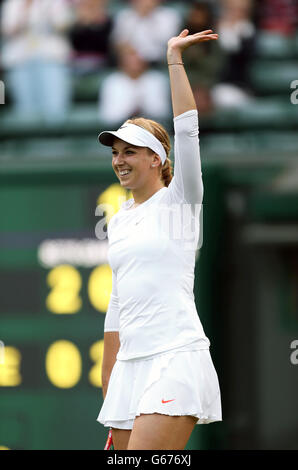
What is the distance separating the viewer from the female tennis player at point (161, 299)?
2.65 m

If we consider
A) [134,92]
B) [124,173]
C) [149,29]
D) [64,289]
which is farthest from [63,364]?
[124,173]

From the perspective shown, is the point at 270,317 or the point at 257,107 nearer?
the point at 270,317

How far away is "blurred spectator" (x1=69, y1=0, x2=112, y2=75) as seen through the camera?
6.94m

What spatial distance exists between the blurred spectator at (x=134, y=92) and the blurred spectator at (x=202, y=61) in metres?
0.23

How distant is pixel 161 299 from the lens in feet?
8.85

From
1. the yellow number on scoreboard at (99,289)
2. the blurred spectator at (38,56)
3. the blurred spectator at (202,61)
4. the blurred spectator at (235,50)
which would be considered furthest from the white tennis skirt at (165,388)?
the blurred spectator at (38,56)

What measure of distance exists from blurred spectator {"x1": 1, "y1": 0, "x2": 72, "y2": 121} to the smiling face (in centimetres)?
393

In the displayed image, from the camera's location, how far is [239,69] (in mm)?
6438

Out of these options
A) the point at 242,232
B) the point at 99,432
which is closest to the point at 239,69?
the point at 242,232

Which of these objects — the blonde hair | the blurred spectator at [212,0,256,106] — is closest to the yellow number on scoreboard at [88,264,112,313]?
A: the blurred spectator at [212,0,256,106]

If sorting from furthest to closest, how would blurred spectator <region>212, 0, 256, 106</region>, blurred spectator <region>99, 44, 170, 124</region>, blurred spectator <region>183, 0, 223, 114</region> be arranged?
blurred spectator <region>212, 0, 256, 106</region> < blurred spectator <region>99, 44, 170, 124</region> < blurred spectator <region>183, 0, 223, 114</region>

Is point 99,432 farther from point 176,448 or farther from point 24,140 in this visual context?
point 176,448

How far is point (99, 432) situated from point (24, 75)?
8.44ft

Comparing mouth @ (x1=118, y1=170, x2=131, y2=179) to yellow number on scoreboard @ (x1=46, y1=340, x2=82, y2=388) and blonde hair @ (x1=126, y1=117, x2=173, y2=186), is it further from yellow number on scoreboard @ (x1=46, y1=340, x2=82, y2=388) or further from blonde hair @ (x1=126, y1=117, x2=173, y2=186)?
yellow number on scoreboard @ (x1=46, y1=340, x2=82, y2=388)
